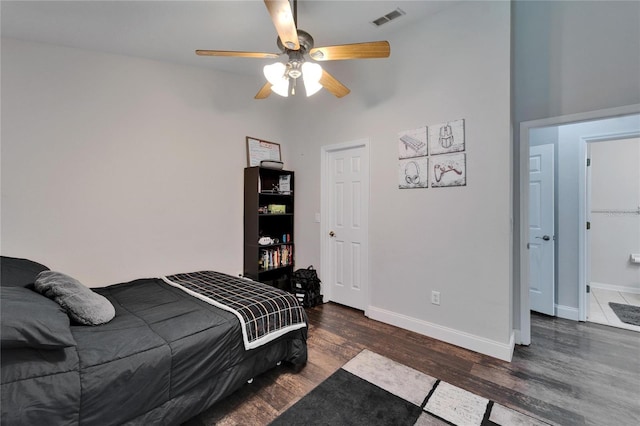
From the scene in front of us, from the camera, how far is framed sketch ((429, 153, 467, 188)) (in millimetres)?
2473

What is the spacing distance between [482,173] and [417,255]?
3.27 feet

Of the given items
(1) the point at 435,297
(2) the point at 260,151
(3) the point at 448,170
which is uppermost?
(2) the point at 260,151

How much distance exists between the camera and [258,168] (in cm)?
340

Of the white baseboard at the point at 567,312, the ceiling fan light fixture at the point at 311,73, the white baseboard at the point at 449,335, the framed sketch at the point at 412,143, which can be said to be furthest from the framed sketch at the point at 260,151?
the white baseboard at the point at 567,312

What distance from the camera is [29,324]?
110 cm

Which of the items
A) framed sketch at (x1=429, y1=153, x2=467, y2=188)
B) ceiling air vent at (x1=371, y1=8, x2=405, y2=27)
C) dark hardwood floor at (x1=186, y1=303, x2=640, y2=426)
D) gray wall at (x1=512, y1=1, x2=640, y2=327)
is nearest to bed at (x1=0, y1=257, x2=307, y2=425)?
dark hardwood floor at (x1=186, y1=303, x2=640, y2=426)

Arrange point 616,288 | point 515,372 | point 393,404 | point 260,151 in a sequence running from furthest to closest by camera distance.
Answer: point 616,288 < point 260,151 < point 515,372 < point 393,404

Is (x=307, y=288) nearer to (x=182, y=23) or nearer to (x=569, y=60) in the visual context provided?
(x=182, y=23)

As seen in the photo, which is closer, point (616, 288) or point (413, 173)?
point (413, 173)

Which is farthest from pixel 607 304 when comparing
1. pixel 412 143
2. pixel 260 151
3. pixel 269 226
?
pixel 260 151

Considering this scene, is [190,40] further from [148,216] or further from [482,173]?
[482,173]

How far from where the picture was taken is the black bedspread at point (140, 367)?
1068 mm

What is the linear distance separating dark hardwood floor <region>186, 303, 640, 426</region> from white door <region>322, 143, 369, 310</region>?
593 mm

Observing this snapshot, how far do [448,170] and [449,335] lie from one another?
1.59m
